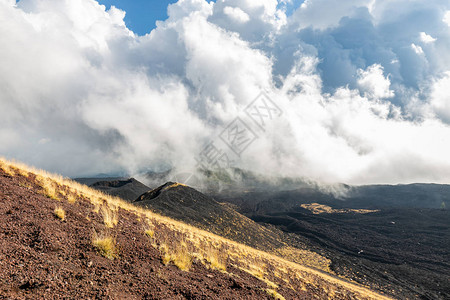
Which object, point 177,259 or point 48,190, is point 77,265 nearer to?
point 177,259

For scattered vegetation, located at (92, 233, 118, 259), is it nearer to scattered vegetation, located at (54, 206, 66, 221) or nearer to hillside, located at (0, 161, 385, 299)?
hillside, located at (0, 161, 385, 299)

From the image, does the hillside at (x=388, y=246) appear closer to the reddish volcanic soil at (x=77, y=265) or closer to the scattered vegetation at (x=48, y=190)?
the reddish volcanic soil at (x=77, y=265)

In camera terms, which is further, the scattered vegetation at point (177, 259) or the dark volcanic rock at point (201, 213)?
the dark volcanic rock at point (201, 213)

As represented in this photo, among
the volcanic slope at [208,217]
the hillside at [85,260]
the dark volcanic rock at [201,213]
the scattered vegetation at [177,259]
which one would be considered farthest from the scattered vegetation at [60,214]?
the dark volcanic rock at [201,213]

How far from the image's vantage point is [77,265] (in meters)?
5.16

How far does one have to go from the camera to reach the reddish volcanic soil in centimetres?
423

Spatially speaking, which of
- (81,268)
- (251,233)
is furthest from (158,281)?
(251,233)

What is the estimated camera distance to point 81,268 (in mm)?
5082

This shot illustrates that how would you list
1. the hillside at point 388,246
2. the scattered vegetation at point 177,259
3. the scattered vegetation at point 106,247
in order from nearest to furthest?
the scattered vegetation at point 106,247
the scattered vegetation at point 177,259
the hillside at point 388,246

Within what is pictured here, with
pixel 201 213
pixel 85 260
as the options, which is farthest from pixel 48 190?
pixel 201 213

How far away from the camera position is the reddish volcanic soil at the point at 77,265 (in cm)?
423

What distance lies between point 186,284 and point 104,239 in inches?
111

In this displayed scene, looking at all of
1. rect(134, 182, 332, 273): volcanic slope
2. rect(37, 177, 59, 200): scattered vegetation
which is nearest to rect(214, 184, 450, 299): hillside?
rect(134, 182, 332, 273): volcanic slope

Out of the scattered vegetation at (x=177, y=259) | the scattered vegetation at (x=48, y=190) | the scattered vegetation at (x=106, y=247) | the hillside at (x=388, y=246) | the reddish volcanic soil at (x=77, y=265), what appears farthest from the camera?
the hillside at (x=388, y=246)
